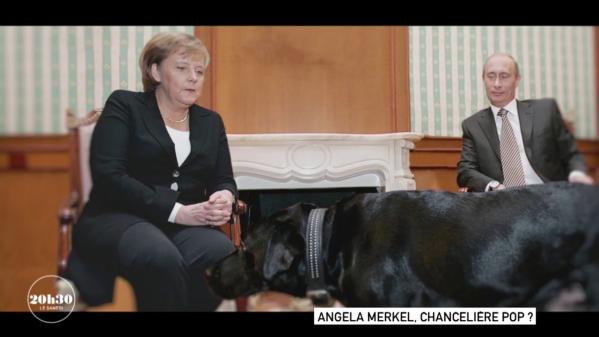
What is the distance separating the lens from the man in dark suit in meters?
2.01

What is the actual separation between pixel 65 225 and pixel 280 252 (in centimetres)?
72

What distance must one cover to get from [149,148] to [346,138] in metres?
0.80

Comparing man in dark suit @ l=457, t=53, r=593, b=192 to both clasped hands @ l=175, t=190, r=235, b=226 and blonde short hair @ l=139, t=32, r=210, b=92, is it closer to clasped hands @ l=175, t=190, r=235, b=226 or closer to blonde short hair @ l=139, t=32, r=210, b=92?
clasped hands @ l=175, t=190, r=235, b=226

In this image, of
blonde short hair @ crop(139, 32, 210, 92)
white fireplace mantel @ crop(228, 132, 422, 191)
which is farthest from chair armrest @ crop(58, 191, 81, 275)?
white fireplace mantel @ crop(228, 132, 422, 191)

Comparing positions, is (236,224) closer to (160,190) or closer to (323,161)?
(160,190)

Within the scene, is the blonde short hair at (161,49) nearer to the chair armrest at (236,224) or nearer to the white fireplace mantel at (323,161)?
the white fireplace mantel at (323,161)

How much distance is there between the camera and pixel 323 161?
230cm

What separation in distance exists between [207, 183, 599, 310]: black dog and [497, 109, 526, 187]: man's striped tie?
0.45 ft

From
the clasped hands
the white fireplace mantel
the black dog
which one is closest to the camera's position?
the black dog

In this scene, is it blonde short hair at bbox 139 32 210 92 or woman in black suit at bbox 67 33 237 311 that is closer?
woman in black suit at bbox 67 33 237 311

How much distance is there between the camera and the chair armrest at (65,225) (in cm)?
184

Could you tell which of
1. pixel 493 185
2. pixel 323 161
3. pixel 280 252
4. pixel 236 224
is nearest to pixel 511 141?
pixel 493 185

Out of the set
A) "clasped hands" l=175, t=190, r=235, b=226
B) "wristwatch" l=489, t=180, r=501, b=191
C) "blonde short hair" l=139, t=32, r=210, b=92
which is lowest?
"clasped hands" l=175, t=190, r=235, b=226
